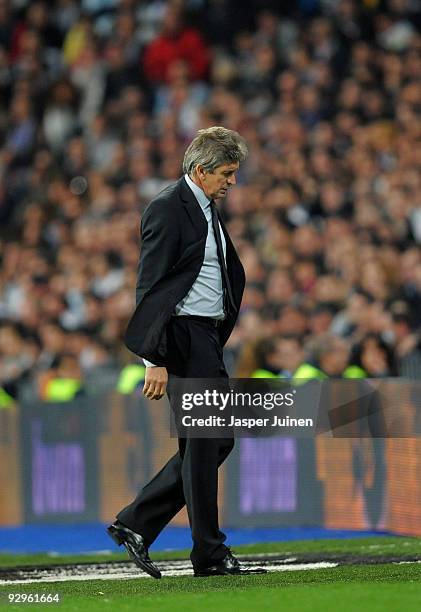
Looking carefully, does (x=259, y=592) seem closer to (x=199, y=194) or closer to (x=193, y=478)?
(x=193, y=478)

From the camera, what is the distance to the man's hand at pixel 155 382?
20.6ft

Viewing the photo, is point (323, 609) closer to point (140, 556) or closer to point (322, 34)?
point (140, 556)

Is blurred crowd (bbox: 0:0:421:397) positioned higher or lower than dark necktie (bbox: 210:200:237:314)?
higher

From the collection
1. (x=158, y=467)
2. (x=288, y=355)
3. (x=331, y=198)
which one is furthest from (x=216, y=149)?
(x=331, y=198)

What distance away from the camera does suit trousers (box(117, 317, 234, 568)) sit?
6.32m

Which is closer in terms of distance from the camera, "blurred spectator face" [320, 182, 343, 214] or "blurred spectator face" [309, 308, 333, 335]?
"blurred spectator face" [309, 308, 333, 335]

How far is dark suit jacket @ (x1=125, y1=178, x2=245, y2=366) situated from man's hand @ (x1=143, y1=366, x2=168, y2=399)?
0.05 metres

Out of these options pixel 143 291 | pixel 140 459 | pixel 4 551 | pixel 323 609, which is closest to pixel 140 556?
pixel 143 291

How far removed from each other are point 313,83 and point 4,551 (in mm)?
7000

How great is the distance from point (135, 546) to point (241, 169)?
9.44m

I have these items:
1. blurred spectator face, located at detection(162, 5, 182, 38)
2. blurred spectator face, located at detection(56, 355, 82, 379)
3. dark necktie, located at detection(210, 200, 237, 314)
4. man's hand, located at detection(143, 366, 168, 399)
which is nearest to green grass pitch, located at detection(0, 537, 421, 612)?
man's hand, located at detection(143, 366, 168, 399)

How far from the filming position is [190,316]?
21.1 ft

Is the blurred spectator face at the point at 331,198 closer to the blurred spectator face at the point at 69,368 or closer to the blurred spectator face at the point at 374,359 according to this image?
the blurred spectator face at the point at 69,368

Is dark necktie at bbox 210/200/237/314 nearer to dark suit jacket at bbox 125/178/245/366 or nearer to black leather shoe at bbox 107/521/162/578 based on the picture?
dark suit jacket at bbox 125/178/245/366
